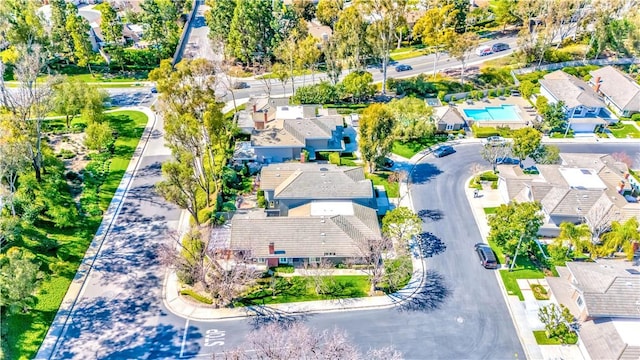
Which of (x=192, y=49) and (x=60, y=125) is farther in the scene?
(x=192, y=49)

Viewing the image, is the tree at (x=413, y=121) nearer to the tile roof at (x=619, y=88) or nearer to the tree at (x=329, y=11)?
the tile roof at (x=619, y=88)

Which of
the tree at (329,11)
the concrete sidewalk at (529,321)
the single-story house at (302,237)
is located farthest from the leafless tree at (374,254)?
the tree at (329,11)

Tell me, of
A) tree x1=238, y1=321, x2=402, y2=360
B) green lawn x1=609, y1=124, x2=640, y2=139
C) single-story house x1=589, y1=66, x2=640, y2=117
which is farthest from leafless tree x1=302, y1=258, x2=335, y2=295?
single-story house x1=589, y1=66, x2=640, y2=117

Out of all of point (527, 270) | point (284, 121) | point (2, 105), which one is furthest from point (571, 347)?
point (2, 105)

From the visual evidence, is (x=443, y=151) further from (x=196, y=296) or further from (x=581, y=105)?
(x=196, y=296)

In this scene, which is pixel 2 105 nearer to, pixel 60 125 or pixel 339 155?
pixel 60 125

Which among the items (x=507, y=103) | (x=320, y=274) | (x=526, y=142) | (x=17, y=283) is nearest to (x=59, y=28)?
(x=17, y=283)
